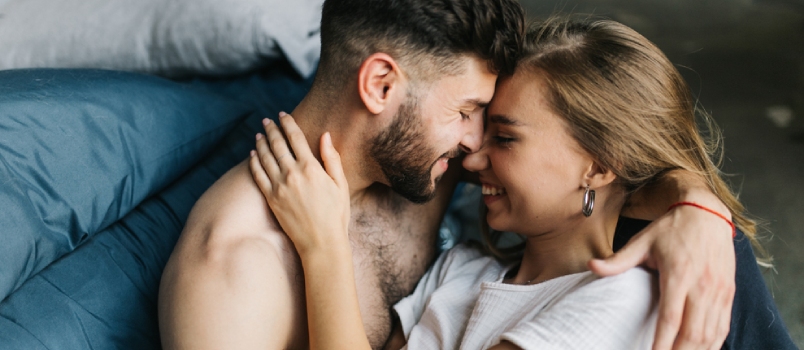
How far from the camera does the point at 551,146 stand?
120cm

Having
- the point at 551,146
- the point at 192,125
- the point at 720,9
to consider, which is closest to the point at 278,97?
the point at 192,125

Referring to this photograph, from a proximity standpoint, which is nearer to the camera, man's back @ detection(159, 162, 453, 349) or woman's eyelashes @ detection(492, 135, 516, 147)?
man's back @ detection(159, 162, 453, 349)

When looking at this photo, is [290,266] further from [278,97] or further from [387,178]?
[278,97]

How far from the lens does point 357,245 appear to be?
142 cm

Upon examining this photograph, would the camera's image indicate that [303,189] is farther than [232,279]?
Yes

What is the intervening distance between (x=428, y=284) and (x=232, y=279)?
548 millimetres

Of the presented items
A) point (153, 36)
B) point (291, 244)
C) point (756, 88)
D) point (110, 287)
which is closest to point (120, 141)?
point (110, 287)

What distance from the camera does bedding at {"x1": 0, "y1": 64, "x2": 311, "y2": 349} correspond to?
1.08 m

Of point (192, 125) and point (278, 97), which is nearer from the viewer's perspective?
point (192, 125)

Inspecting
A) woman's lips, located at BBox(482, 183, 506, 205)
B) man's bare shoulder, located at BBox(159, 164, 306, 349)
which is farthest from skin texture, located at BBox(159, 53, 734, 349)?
woman's lips, located at BBox(482, 183, 506, 205)

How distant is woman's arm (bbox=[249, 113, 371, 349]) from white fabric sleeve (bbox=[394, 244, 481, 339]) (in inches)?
10.7

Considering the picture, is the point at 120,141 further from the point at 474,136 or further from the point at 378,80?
the point at 474,136

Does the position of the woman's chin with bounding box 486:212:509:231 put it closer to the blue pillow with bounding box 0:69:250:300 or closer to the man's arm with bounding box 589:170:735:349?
the man's arm with bounding box 589:170:735:349

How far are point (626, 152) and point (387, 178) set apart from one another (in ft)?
1.60
